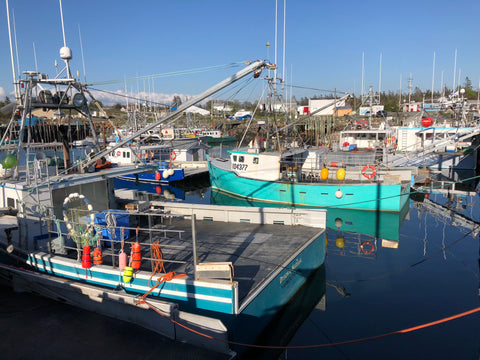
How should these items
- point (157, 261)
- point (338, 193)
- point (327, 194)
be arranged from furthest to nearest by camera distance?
point (327, 194) < point (338, 193) < point (157, 261)

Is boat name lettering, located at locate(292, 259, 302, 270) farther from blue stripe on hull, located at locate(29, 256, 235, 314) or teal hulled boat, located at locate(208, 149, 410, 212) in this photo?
teal hulled boat, located at locate(208, 149, 410, 212)

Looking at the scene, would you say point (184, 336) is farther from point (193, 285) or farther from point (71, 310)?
point (71, 310)

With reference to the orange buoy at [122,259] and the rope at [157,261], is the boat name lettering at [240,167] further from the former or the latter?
the orange buoy at [122,259]

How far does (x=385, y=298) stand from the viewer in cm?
1030

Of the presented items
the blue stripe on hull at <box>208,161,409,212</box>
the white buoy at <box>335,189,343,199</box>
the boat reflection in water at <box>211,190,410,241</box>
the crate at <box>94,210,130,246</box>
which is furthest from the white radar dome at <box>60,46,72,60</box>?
the white buoy at <box>335,189,343,199</box>

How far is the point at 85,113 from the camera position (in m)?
12.1

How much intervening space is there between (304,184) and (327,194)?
1.45 meters

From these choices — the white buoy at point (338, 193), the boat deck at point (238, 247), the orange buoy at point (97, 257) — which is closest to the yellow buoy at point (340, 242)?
the white buoy at point (338, 193)

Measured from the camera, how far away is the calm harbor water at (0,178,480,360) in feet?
25.9

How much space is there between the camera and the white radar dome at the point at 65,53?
36.6 feet

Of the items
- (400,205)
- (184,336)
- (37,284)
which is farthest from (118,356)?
(400,205)

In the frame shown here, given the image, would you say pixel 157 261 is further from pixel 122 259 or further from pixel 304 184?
pixel 304 184

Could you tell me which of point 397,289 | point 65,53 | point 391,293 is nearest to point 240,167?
point 65,53

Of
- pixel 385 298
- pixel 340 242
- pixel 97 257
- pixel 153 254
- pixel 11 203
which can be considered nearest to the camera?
pixel 97 257
